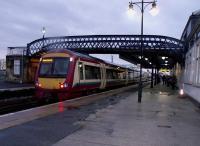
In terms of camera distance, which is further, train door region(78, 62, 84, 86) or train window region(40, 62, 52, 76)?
train door region(78, 62, 84, 86)

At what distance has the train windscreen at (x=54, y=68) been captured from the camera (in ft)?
71.5

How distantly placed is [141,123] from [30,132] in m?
4.17

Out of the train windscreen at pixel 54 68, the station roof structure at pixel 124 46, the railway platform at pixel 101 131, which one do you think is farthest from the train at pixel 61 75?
the station roof structure at pixel 124 46

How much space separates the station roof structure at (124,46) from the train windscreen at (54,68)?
86.6 feet

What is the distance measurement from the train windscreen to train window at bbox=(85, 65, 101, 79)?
2.95 metres

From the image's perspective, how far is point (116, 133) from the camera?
10.3 m

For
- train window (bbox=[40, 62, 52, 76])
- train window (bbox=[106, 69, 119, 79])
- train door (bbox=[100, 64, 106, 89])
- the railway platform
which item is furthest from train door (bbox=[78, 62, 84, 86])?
train window (bbox=[106, 69, 119, 79])

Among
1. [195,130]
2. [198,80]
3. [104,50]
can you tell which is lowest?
[195,130]

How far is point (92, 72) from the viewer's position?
88.3ft

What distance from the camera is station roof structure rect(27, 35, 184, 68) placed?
49.1 m

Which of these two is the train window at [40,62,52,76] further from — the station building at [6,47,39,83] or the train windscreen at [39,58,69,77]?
the station building at [6,47,39,83]

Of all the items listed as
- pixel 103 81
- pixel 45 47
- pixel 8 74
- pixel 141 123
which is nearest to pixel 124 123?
pixel 141 123

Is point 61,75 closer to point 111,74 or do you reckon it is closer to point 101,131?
point 101,131

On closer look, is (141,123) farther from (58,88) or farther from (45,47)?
(45,47)
